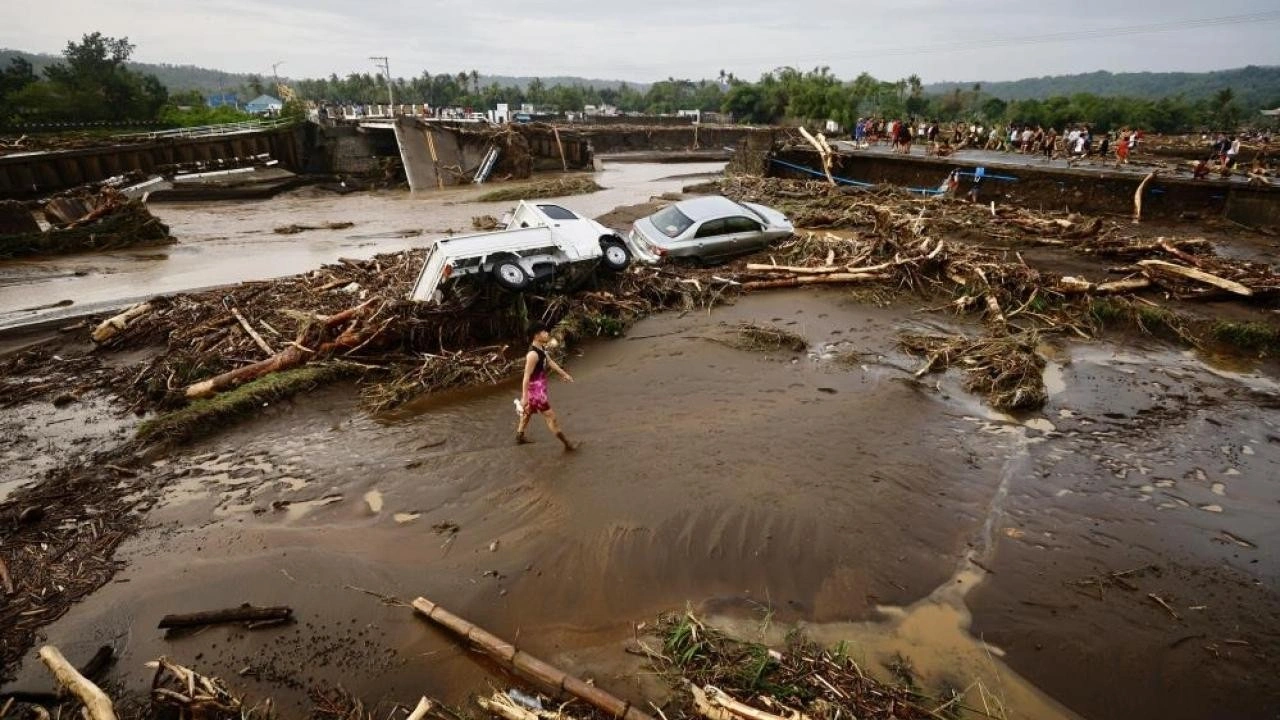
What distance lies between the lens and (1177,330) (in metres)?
8.99

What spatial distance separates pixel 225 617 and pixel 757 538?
13.5 feet

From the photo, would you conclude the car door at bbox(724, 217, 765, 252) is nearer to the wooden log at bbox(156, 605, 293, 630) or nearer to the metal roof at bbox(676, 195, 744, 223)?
the metal roof at bbox(676, 195, 744, 223)

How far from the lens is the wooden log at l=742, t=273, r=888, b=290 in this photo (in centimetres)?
1122

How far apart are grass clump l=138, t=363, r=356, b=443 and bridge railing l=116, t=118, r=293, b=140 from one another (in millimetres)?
29615

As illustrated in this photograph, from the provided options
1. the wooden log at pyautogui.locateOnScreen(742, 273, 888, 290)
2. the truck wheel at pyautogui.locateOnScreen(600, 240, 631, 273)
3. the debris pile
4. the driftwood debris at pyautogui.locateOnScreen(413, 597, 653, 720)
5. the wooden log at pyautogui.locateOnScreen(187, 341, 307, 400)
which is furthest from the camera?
the debris pile

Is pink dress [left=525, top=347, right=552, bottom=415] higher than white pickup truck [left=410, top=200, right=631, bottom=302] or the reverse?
the reverse

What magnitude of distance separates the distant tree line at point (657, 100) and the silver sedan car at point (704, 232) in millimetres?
38495

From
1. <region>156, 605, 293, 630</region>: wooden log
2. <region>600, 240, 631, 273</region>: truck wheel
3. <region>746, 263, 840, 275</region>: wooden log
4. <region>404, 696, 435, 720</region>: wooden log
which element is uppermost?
<region>600, 240, 631, 273</region>: truck wheel

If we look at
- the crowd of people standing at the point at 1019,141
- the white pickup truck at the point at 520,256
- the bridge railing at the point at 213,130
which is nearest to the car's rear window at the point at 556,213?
the white pickup truck at the point at 520,256

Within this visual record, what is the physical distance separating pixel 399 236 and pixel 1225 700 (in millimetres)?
20131

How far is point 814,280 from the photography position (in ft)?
37.1

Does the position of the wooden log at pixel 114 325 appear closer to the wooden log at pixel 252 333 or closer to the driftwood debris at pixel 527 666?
the wooden log at pixel 252 333

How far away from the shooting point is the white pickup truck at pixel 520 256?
835cm

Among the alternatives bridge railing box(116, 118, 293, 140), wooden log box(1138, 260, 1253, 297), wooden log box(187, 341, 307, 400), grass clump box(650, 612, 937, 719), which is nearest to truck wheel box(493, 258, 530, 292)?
wooden log box(187, 341, 307, 400)
